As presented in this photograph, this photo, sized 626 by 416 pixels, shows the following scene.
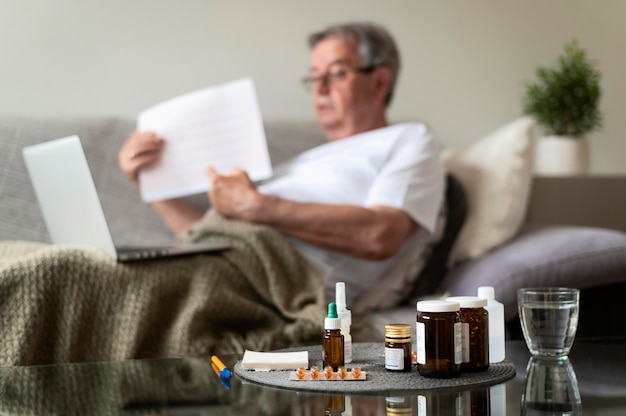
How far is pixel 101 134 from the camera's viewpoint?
1949 mm

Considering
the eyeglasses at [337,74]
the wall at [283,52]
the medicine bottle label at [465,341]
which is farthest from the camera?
the wall at [283,52]

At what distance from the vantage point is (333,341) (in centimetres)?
91

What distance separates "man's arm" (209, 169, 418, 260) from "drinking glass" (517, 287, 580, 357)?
71 centimetres

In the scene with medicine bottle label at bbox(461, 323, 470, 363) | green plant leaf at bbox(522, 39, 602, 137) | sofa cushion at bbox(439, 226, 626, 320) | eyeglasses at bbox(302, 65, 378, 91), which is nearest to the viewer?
medicine bottle label at bbox(461, 323, 470, 363)

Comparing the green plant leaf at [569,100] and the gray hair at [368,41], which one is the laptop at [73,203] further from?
the green plant leaf at [569,100]

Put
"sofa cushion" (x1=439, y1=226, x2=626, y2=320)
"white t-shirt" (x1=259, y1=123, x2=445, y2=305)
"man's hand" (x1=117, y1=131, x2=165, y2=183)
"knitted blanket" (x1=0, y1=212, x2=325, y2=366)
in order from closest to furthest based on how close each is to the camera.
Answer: "knitted blanket" (x1=0, y1=212, x2=325, y2=366)
"sofa cushion" (x1=439, y1=226, x2=626, y2=320)
"white t-shirt" (x1=259, y1=123, x2=445, y2=305)
"man's hand" (x1=117, y1=131, x2=165, y2=183)

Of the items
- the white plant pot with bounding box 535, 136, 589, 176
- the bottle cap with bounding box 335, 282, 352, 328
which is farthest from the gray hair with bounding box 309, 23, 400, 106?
the bottle cap with bounding box 335, 282, 352, 328

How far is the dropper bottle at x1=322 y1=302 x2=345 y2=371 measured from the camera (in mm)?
905

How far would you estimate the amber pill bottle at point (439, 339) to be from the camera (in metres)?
0.84

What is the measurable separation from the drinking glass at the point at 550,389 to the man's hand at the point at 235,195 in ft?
2.60

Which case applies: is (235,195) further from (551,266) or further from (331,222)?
(551,266)

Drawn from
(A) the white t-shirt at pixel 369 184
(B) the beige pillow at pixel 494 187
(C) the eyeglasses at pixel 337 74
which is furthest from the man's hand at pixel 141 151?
(B) the beige pillow at pixel 494 187

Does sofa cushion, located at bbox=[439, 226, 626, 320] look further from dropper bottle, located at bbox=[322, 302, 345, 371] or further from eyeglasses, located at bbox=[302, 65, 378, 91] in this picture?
dropper bottle, located at bbox=[322, 302, 345, 371]

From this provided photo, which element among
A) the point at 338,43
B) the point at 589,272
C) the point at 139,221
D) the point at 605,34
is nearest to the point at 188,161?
the point at 139,221
